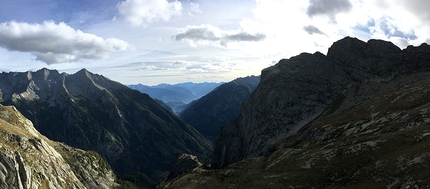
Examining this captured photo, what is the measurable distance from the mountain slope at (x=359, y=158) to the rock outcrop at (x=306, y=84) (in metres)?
44.5

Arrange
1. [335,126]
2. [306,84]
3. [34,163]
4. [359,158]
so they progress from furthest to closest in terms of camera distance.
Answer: [306,84]
[34,163]
[335,126]
[359,158]

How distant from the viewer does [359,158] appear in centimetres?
5047

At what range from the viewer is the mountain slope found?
1636 inches

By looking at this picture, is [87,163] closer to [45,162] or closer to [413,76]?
[45,162]

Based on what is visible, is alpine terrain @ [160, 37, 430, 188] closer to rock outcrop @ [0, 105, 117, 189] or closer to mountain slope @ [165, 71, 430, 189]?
mountain slope @ [165, 71, 430, 189]

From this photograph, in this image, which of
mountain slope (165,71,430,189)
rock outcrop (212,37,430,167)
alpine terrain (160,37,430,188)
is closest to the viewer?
mountain slope (165,71,430,189)

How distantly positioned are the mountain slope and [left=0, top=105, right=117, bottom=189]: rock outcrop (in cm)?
9013

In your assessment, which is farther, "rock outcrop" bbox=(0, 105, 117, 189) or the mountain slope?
"rock outcrop" bbox=(0, 105, 117, 189)

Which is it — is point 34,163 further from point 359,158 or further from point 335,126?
point 359,158

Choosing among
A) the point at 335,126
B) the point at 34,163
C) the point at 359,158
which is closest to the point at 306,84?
the point at 335,126

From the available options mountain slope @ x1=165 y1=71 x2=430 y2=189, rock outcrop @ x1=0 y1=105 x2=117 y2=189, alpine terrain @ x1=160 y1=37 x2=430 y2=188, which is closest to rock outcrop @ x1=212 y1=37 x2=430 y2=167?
alpine terrain @ x1=160 y1=37 x2=430 y2=188

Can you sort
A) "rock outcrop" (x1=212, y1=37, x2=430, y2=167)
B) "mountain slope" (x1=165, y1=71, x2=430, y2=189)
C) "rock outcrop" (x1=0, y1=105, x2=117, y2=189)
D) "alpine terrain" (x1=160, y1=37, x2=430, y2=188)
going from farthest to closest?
"rock outcrop" (x1=212, y1=37, x2=430, y2=167)
"rock outcrop" (x1=0, y1=105, x2=117, y2=189)
"alpine terrain" (x1=160, y1=37, x2=430, y2=188)
"mountain slope" (x1=165, y1=71, x2=430, y2=189)

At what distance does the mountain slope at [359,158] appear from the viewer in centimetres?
4156

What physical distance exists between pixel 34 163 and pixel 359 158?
475ft
